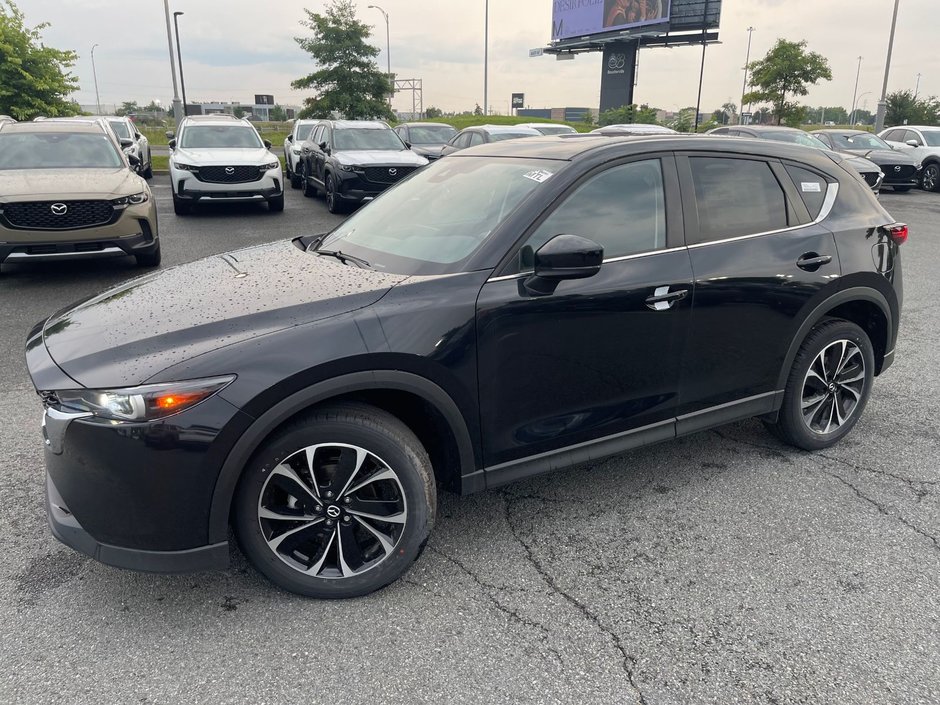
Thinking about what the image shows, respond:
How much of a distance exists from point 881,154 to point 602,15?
4743cm

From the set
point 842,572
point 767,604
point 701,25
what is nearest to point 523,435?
point 767,604

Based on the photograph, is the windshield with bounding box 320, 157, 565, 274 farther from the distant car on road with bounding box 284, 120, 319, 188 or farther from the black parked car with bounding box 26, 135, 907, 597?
the distant car on road with bounding box 284, 120, 319, 188

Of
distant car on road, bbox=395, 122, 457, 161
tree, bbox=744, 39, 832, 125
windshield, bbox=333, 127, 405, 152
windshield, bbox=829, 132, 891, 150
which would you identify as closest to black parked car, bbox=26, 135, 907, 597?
windshield, bbox=333, 127, 405, 152

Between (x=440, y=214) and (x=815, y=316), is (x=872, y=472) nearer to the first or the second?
(x=815, y=316)

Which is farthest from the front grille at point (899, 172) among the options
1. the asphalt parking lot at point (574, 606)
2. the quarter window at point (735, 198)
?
the quarter window at point (735, 198)

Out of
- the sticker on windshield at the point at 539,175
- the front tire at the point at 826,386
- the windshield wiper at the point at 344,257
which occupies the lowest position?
the front tire at the point at 826,386

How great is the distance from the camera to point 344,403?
2.63 meters

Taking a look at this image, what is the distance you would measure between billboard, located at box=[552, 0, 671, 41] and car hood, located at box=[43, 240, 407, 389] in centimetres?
6062

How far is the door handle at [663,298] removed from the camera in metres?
3.13

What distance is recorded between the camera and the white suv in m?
12.3

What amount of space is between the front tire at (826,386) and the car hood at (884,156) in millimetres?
17061

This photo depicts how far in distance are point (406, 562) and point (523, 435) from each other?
701mm

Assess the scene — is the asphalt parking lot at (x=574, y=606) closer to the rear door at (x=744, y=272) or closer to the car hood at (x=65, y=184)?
the rear door at (x=744, y=272)

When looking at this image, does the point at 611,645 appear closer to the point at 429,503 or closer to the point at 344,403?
the point at 429,503
